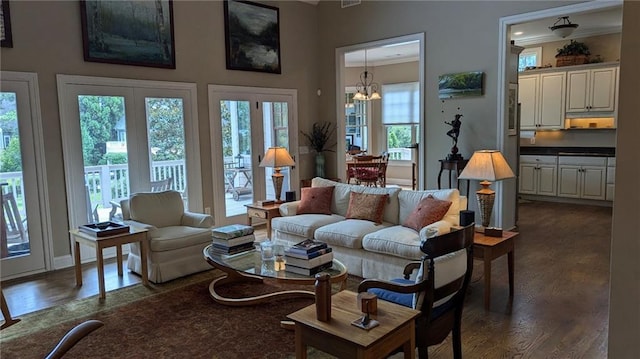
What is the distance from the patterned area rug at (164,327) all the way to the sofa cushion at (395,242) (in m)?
0.44

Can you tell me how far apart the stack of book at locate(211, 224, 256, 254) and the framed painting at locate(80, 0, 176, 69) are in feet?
9.10

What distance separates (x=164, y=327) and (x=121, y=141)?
2.80 meters

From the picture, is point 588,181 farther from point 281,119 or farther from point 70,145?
Result: point 70,145

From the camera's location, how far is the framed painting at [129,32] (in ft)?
16.4

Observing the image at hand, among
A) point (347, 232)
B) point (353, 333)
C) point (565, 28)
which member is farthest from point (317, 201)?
point (565, 28)

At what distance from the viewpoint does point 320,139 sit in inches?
298

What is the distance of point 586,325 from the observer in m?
3.25

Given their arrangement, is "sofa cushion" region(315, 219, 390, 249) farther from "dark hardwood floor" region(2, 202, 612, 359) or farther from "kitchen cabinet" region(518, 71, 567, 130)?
"kitchen cabinet" region(518, 71, 567, 130)

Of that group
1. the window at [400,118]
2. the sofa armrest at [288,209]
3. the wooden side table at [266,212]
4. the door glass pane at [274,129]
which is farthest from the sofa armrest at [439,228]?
the window at [400,118]

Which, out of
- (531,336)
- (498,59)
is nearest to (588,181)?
(498,59)

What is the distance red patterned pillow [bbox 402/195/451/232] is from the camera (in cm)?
406

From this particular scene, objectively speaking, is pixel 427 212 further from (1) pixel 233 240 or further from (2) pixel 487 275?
(1) pixel 233 240

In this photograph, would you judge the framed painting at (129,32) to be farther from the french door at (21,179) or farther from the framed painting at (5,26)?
the french door at (21,179)

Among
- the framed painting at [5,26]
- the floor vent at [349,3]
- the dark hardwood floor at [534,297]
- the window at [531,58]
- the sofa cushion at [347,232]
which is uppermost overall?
the floor vent at [349,3]
